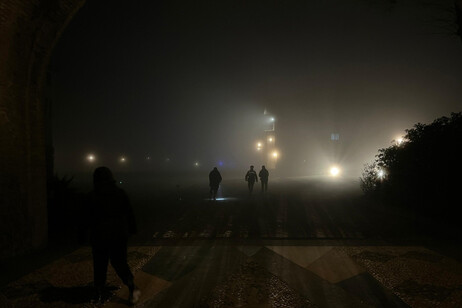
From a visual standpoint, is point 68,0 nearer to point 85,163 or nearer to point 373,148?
point 85,163

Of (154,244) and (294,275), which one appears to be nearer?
(294,275)

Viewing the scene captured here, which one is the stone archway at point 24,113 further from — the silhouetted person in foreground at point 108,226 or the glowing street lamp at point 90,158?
the glowing street lamp at point 90,158

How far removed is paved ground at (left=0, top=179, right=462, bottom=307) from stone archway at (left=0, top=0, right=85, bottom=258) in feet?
3.62

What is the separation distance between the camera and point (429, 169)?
10906 mm

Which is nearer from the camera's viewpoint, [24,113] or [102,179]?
[102,179]

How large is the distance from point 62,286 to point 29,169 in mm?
2966

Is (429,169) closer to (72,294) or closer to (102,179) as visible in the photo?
(102,179)

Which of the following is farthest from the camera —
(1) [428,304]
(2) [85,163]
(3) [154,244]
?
(2) [85,163]

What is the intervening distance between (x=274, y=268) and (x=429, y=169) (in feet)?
26.6

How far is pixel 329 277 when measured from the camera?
17.2 ft

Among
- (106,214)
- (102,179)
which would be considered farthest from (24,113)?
(106,214)

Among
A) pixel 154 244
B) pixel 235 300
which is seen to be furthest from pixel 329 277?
pixel 154 244

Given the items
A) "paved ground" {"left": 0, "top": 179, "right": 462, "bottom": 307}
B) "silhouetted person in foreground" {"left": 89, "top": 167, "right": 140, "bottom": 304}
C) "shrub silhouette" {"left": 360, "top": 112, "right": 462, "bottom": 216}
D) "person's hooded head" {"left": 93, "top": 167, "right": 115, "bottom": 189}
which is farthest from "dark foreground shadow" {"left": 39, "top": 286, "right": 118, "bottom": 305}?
"shrub silhouette" {"left": 360, "top": 112, "right": 462, "bottom": 216}

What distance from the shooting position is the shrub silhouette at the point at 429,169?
9.85m
